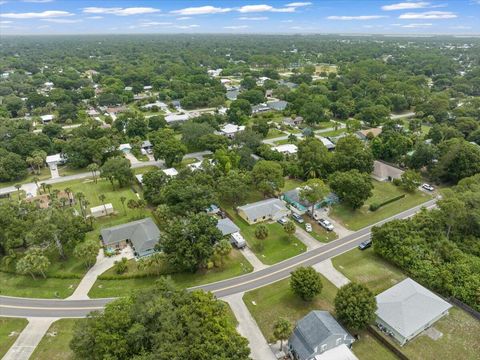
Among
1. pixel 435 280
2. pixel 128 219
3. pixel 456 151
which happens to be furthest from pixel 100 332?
pixel 456 151

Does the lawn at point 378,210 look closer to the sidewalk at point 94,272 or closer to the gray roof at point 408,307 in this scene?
the gray roof at point 408,307

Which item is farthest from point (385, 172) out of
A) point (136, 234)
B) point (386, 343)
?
point (136, 234)

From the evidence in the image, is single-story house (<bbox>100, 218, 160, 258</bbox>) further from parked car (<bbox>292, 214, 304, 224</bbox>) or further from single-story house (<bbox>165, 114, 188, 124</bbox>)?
single-story house (<bbox>165, 114, 188, 124</bbox>)

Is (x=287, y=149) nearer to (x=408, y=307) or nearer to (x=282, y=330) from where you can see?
(x=408, y=307)

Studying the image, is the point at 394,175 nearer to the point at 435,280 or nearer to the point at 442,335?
the point at 435,280

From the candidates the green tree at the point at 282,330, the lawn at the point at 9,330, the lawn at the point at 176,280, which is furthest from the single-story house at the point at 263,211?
the lawn at the point at 9,330
